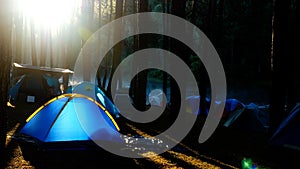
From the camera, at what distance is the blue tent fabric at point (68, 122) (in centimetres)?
723

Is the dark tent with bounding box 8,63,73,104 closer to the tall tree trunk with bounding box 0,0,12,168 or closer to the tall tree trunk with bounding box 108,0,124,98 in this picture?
the tall tree trunk with bounding box 108,0,124,98

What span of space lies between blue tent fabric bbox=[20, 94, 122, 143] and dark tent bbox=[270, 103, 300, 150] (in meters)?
4.63

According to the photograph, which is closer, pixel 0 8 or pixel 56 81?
pixel 0 8

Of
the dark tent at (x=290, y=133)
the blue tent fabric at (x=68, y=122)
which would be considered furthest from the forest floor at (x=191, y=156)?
the blue tent fabric at (x=68, y=122)

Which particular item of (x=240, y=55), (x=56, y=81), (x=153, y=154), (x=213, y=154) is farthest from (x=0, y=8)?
(x=240, y=55)

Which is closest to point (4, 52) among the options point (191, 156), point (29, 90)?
point (191, 156)

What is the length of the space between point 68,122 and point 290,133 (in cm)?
601

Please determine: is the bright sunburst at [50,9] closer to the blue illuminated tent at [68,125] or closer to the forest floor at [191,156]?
the forest floor at [191,156]

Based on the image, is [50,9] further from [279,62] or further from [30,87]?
[279,62]

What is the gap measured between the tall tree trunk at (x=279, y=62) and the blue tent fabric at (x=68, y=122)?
18.0ft

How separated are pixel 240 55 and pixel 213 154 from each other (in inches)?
1589

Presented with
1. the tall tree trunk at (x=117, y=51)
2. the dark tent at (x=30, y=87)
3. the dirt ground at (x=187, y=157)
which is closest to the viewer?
the dirt ground at (x=187, y=157)

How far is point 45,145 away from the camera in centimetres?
706

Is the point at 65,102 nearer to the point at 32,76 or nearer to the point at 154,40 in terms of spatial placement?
the point at 32,76
